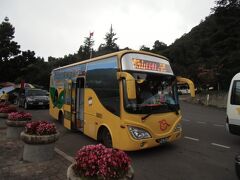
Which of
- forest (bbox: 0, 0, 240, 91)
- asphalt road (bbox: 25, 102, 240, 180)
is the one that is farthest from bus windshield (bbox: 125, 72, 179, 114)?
forest (bbox: 0, 0, 240, 91)

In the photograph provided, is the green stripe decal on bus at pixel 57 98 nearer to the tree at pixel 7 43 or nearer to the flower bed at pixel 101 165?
the flower bed at pixel 101 165

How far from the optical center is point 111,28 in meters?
87.7

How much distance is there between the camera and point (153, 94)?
7234 millimetres

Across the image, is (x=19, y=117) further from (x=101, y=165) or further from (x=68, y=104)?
(x=101, y=165)

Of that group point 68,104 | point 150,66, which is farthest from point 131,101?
point 68,104

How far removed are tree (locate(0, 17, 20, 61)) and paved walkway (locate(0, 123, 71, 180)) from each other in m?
50.6

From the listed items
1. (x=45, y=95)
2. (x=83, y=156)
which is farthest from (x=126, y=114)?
(x=45, y=95)

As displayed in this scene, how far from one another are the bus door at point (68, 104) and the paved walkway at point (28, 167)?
3533 millimetres

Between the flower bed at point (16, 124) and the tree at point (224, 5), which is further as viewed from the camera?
the tree at point (224, 5)

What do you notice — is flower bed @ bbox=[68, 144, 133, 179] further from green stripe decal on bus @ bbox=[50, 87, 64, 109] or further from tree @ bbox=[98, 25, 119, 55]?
tree @ bbox=[98, 25, 119, 55]

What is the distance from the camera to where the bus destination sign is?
7.23m

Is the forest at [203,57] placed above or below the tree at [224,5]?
below

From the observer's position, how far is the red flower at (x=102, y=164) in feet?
11.5

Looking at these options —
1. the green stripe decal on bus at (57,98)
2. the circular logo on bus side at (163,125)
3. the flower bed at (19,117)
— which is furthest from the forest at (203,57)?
the circular logo on bus side at (163,125)
